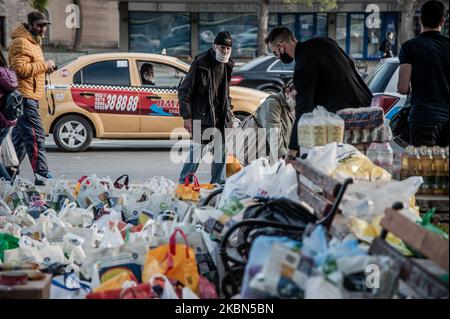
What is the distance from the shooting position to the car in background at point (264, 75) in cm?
1931

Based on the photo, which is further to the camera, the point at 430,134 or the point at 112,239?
the point at 430,134

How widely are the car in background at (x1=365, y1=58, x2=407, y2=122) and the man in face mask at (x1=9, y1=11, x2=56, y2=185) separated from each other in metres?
4.01

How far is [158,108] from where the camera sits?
14.3 m

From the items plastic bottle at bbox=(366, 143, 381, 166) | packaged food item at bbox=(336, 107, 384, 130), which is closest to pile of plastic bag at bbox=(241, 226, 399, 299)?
plastic bottle at bbox=(366, 143, 381, 166)

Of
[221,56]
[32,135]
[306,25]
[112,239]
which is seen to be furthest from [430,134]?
[306,25]

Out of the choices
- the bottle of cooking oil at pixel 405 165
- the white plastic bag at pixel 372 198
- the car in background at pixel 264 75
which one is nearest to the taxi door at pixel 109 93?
the car in background at pixel 264 75

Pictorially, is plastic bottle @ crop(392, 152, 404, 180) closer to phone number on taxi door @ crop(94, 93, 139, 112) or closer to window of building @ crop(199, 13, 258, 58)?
phone number on taxi door @ crop(94, 93, 139, 112)

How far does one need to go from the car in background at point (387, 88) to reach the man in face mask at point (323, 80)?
11.3 ft

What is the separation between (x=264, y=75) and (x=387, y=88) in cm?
892

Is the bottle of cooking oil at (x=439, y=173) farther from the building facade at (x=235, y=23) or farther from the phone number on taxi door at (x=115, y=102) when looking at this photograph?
the building facade at (x=235, y=23)

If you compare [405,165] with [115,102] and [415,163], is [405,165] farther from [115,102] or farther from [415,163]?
[115,102]

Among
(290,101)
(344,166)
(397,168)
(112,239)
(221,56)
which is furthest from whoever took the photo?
(221,56)
